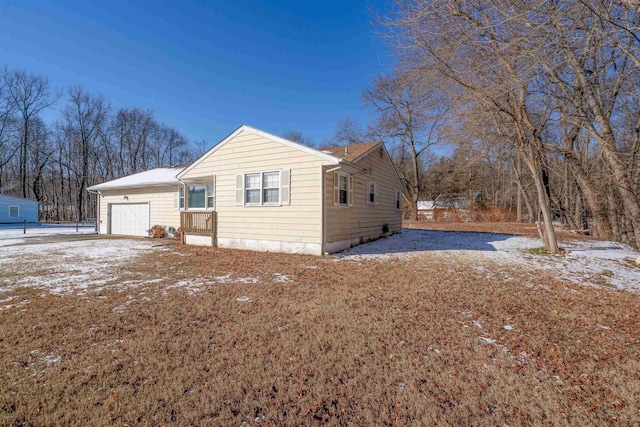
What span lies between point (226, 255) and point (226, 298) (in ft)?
14.4

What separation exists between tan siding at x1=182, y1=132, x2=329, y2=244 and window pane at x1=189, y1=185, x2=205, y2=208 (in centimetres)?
80

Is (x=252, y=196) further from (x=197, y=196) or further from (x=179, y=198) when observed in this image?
(x=179, y=198)

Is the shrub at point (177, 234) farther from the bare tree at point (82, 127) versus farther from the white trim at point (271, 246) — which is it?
the bare tree at point (82, 127)

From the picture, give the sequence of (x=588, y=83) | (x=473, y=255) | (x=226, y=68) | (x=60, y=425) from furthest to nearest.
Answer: (x=226, y=68) → (x=473, y=255) → (x=588, y=83) → (x=60, y=425)

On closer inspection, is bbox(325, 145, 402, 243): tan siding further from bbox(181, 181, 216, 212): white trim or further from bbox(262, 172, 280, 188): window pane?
bbox(181, 181, 216, 212): white trim

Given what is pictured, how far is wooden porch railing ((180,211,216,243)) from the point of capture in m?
10.7

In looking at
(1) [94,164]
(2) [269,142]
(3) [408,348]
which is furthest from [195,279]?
(1) [94,164]

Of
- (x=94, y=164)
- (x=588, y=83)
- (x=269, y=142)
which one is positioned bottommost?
(x=269, y=142)

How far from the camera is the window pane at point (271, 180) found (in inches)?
370

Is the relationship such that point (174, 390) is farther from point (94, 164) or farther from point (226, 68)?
point (94, 164)

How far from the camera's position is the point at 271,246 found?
371 inches

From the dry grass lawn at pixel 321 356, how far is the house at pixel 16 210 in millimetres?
30741

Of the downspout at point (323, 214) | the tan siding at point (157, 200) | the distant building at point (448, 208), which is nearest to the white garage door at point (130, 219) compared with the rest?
the tan siding at point (157, 200)

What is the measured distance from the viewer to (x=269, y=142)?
948cm
